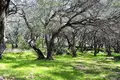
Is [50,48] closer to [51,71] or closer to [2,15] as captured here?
[51,71]

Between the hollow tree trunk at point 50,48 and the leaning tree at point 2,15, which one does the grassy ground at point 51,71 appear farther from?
the leaning tree at point 2,15

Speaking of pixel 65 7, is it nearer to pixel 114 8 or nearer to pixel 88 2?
pixel 88 2

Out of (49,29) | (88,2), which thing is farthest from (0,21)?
(49,29)

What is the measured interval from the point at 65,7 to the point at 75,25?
122 inches

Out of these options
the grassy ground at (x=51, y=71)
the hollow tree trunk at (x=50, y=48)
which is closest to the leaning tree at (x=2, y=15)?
the grassy ground at (x=51, y=71)

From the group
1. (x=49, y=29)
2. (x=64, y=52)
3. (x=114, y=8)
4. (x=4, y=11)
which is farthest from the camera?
(x=64, y=52)

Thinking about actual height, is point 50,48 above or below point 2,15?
below

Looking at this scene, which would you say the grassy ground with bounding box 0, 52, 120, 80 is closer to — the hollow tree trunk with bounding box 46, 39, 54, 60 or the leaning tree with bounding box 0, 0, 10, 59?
the hollow tree trunk with bounding box 46, 39, 54, 60

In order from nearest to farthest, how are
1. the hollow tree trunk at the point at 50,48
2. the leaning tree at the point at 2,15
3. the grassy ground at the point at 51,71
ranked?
the leaning tree at the point at 2,15 → the grassy ground at the point at 51,71 → the hollow tree trunk at the point at 50,48

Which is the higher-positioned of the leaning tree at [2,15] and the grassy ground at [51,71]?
the leaning tree at [2,15]

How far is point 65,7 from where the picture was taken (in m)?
34.9

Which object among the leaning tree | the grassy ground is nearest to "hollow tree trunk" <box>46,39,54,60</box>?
the grassy ground

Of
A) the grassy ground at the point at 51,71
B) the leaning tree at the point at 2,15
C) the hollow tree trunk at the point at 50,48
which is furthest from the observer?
the hollow tree trunk at the point at 50,48

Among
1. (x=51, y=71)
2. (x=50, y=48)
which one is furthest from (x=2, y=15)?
(x=50, y=48)
